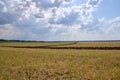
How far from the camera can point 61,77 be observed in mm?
13852

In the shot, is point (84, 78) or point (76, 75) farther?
point (76, 75)

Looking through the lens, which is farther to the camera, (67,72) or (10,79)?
(67,72)

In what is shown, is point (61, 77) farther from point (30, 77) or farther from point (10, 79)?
point (10, 79)

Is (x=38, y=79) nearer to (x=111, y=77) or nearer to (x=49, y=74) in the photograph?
(x=49, y=74)

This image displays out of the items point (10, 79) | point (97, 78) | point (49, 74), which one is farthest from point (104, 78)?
point (10, 79)

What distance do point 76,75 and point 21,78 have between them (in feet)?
12.9

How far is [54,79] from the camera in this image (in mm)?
13453

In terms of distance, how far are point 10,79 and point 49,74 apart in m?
2.93

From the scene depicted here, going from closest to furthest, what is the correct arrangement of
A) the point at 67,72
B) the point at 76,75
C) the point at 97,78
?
the point at 97,78, the point at 76,75, the point at 67,72

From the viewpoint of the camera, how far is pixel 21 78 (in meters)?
13.9

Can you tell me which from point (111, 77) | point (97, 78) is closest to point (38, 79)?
point (97, 78)

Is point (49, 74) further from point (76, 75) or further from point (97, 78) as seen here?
point (97, 78)

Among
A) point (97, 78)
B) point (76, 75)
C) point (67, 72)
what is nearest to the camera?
point (97, 78)

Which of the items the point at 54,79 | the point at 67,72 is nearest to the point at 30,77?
the point at 54,79
